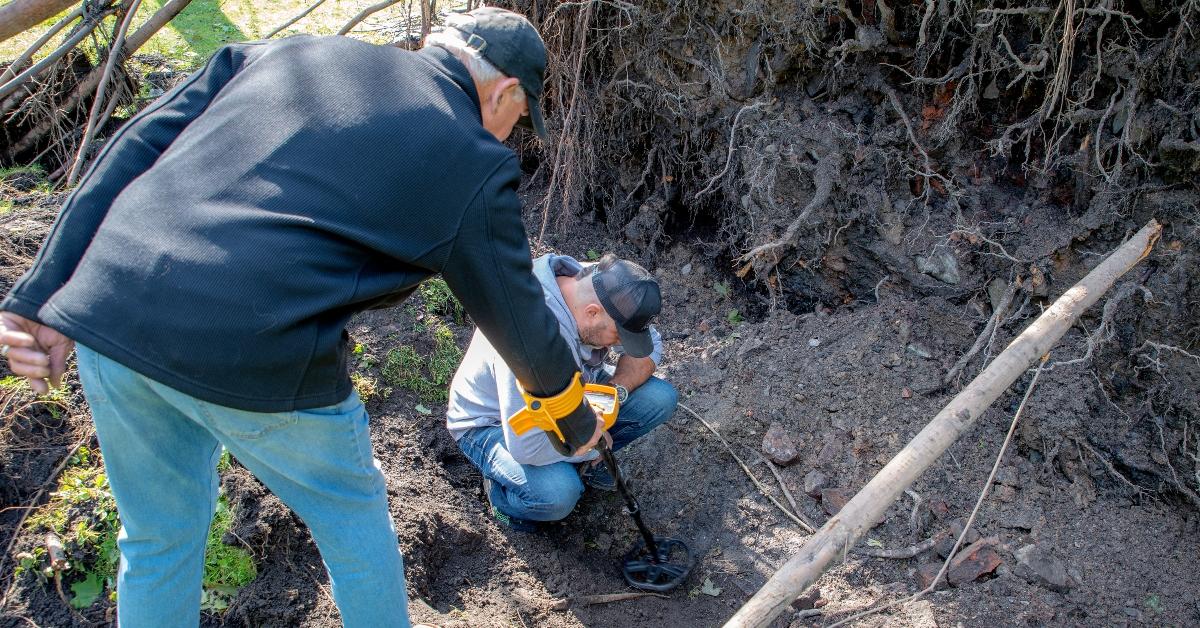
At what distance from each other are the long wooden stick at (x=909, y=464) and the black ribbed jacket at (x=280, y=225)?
0.84 metres

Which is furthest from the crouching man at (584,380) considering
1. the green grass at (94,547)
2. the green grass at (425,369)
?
the green grass at (94,547)

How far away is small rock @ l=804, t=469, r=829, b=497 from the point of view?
10.4 feet

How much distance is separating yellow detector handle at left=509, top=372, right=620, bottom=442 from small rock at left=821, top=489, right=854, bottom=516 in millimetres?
1029

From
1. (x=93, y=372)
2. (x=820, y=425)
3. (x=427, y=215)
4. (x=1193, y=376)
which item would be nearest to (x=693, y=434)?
(x=820, y=425)

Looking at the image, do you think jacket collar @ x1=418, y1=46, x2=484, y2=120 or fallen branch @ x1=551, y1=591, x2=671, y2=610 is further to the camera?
fallen branch @ x1=551, y1=591, x2=671, y2=610

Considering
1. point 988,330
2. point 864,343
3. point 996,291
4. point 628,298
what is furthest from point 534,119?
point 996,291

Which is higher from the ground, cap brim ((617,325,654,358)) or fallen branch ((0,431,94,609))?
cap brim ((617,325,654,358))

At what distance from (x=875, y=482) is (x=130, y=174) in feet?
5.97

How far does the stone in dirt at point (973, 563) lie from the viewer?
2.77 metres

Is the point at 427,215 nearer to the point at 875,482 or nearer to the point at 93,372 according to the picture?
the point at 93,372

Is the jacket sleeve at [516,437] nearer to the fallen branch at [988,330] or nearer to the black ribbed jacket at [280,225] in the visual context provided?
the black ribbed jacket at [280,225]

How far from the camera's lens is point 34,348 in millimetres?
1687

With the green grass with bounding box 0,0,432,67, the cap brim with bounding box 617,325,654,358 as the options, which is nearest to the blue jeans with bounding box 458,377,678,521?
the cap brim with bounding box 617,325,654,358

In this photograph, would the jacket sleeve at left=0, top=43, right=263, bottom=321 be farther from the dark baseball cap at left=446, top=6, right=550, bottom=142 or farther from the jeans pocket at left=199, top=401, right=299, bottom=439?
the dark baseball cap at left=446, top=6, right=550, bottom=142
